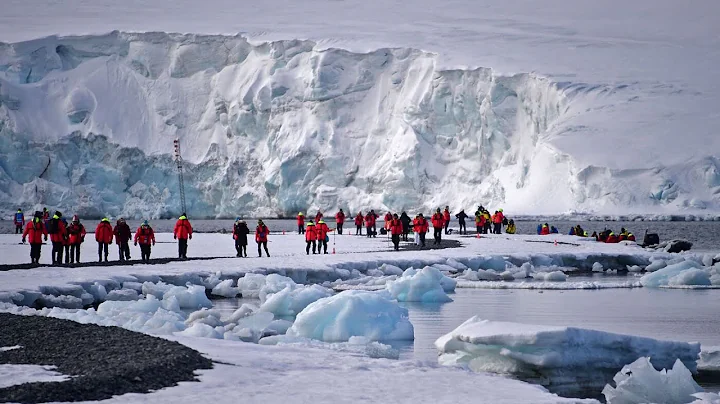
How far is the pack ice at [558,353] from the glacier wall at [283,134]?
57677mm

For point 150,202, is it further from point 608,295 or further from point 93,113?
point 608,295

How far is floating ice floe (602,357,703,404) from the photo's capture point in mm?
8164

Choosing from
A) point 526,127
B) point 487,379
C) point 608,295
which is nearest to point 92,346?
point 487,379

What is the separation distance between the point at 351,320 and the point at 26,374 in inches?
195

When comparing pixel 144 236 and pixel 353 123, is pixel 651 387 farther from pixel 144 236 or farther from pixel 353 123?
pixel 353 123

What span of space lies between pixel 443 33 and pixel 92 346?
81964 mm

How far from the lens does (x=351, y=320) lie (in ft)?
38.4

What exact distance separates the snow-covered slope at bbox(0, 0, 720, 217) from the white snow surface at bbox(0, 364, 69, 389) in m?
60.6

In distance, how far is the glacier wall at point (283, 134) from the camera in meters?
69.6

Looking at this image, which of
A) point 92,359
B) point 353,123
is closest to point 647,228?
point 353,123

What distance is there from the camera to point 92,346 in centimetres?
860

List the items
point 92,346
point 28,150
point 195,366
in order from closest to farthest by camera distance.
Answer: point 195,366, point 92,346, point 28,150

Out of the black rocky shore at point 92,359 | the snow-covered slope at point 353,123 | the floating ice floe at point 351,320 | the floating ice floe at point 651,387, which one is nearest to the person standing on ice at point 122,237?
the floating ice floe at point 351,320

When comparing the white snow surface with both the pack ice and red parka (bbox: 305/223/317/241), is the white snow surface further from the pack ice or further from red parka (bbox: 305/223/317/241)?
red parka (bbox: 305/223/317/241)
